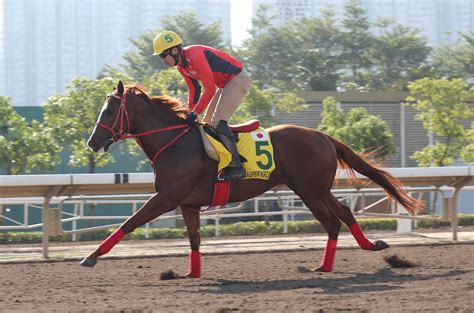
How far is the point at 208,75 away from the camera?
7.47 metres

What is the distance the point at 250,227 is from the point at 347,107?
41.2ft

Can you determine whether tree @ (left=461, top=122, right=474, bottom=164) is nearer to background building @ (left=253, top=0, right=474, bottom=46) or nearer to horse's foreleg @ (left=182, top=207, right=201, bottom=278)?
horse's foreleg @ (left=182, top=207, right=201, bottom=278)

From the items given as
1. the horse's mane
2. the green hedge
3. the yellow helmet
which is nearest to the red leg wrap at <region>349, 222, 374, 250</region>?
the horse's mane

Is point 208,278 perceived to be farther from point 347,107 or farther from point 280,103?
point 347,107

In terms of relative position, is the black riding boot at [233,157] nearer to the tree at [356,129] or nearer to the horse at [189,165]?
the horse at [189,165]

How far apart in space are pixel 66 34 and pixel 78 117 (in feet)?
349

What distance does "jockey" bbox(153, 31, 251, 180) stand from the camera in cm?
748

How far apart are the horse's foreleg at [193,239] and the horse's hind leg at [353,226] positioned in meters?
1.32

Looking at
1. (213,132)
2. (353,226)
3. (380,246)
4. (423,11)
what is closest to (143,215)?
(213,132)

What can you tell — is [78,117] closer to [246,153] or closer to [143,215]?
[246,153]

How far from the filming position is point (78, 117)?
1862 cm

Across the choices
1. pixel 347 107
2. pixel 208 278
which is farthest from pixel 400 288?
pixel 347 107

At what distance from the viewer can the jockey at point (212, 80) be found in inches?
295

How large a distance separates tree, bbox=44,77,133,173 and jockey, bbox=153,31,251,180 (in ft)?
33.9
